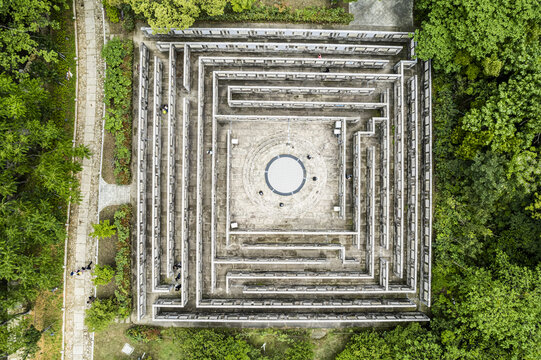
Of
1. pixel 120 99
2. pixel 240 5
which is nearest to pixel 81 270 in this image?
pixel 120 99

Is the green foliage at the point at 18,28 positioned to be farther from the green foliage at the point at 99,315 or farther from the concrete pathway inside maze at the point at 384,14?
the concrete pathway inside maze at the point at 384,14

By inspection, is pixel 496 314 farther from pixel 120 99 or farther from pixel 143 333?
pixel 120 99

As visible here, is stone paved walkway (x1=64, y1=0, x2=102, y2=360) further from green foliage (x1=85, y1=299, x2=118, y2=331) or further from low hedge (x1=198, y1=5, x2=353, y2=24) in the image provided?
low hedge (x1=198, y1=5, x2=353, y2=24)

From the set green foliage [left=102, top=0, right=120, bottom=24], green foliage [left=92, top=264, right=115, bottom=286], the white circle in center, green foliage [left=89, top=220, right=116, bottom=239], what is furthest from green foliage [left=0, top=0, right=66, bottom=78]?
the white circle in center

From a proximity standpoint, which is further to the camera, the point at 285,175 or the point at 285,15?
the point at 285,175

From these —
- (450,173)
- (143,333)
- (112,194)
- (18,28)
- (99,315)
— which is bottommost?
(143,333)

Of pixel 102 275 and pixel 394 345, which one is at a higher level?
pixel 102 275

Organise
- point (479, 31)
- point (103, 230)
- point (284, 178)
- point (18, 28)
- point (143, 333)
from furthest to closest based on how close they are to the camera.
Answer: point (284, 178) < point (143, 333) < point (103, 230) < point (18, 28) < point (479, 31)
